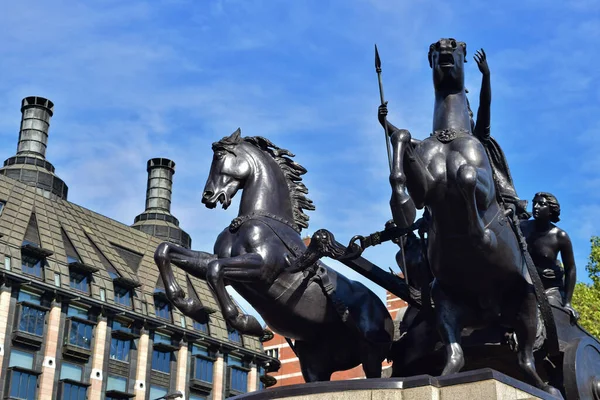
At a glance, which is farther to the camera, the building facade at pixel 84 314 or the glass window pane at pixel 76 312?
the glass window pane at pixel 76 312

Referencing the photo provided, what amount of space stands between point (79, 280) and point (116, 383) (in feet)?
20.9

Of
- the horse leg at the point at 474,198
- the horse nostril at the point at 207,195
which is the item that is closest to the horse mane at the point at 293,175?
the horse nostril at the point at 207,195

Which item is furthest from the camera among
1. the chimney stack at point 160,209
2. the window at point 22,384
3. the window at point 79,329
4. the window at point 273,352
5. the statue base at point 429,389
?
the chimney stack at point 160,209

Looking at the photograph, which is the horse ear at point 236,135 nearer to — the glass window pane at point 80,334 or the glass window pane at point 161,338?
the glass window pane at point 80,334

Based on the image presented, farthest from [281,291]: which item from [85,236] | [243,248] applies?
[85,236]

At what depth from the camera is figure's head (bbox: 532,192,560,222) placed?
10773 mm

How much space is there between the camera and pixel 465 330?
1020 centimetres

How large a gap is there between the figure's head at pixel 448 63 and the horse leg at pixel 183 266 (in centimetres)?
324

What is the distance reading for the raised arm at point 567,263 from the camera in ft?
34.4

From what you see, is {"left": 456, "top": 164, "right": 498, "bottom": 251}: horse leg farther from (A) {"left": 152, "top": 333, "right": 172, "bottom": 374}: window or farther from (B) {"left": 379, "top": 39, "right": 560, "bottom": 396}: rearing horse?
(A) {"left": 152, "top": 333, "right": 172, "bottom": 374}: window

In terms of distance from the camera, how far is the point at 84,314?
2013 inches

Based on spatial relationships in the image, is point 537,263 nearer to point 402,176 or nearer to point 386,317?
point 386,317

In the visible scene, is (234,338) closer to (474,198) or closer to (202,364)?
(202,364)

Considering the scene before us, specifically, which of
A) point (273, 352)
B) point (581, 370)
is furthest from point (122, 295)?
point (581, 370)
